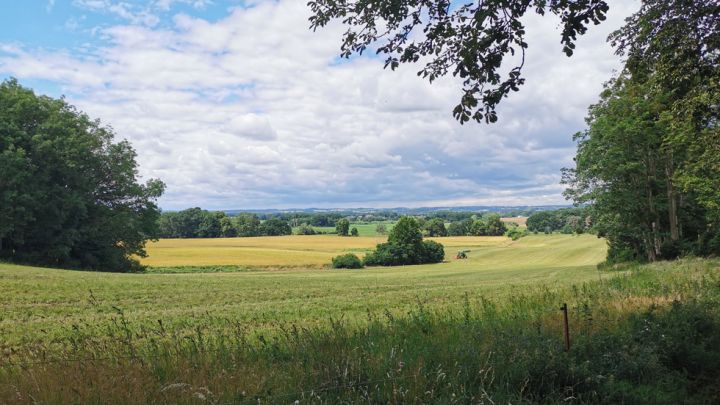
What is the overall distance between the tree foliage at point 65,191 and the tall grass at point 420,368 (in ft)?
140

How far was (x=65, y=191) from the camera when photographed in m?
45.9

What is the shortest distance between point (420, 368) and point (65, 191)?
49.3 meters

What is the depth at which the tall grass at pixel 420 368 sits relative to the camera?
469 cm

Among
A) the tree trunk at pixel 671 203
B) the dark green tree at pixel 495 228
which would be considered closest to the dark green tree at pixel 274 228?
the dark green tree at pixel 495 228

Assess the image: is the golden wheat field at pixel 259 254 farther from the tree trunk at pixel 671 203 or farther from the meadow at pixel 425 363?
the meadow at pixel 425 363

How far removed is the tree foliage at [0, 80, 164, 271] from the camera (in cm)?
4222

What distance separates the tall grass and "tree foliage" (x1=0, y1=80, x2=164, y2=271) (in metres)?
42.7

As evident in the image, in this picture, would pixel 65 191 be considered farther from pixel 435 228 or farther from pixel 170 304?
pixel 435 228

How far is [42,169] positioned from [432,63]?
4758 centimetres

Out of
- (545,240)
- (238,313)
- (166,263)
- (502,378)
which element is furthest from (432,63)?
(545,240)

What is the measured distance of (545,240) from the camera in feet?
351

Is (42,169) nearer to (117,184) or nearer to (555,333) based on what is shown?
(117,184)

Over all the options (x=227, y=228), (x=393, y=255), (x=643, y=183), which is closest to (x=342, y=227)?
(x=227, y=228)

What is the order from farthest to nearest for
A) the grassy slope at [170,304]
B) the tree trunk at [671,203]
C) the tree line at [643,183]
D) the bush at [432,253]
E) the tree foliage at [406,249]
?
the bush at [432,253] < the tree foliage at [406,249] < the tree trunk at [671,203] < the tree line at [643,183] < the grassy slope at [170,304]
